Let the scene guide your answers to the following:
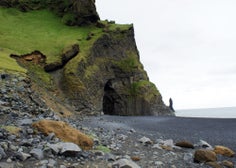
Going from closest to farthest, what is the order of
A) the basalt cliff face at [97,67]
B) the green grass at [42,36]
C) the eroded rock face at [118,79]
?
the basalt cliff face at [97,67]
the green grass at [42,36]
the eroded rock face at [118,79]

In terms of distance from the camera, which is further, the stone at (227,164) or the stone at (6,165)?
the stone at (227,164)

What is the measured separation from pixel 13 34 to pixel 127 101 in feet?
84.8

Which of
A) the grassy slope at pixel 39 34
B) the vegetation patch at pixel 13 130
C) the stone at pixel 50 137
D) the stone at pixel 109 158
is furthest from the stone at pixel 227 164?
the grassy slope at pixel 39 34

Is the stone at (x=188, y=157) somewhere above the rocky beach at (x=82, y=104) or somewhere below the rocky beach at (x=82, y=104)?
below

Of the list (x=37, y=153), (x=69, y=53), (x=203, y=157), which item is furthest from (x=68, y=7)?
(x=37, y=153)

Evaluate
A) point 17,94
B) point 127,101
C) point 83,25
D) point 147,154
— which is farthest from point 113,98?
point 147,154

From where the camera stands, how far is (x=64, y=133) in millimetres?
12102

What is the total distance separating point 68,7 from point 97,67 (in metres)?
21.1

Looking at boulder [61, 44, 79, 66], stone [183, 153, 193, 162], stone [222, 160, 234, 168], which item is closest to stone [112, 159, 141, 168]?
stone [183, 153, 193, 162]

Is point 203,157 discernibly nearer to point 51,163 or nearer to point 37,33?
point 51,163

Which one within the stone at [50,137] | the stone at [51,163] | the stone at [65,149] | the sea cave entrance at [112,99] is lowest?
the stone at [51,163]

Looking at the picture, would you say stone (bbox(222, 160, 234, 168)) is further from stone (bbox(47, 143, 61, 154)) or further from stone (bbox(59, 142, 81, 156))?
stone (bbox(47, 143, 61, 154))

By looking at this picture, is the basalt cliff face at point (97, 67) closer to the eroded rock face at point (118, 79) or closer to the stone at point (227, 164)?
the eroded rock face at point (118, 79)

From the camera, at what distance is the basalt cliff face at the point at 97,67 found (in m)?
47.3
